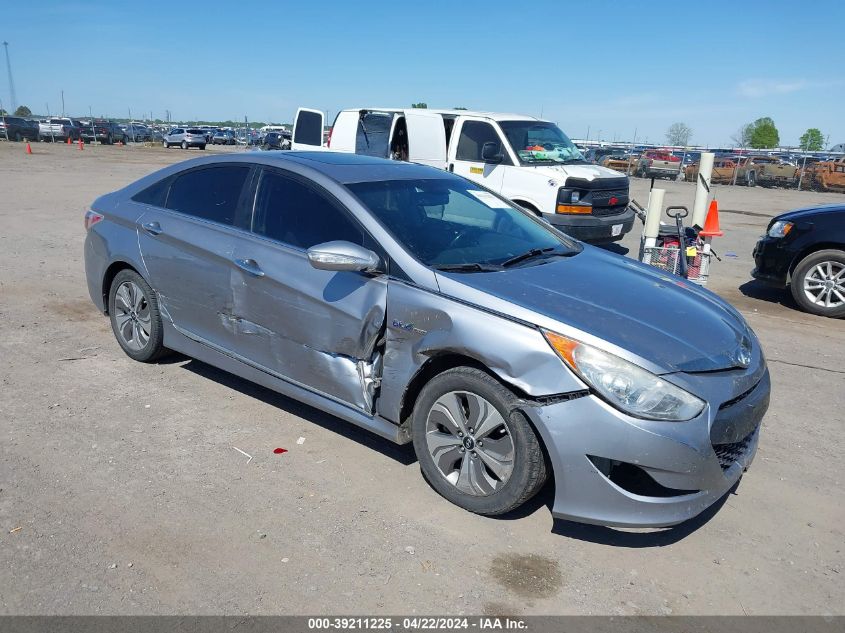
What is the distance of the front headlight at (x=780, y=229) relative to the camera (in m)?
8.02

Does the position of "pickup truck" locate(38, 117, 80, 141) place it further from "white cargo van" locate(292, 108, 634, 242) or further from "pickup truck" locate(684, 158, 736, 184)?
"white cargo van" locate(292, 108, 634, 242)

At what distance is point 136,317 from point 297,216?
1839mm

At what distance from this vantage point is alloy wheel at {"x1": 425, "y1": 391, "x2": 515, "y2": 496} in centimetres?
334

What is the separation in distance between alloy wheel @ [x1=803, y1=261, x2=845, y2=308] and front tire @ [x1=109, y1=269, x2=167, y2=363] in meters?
6.80

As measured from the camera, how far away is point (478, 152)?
10867 millimetres

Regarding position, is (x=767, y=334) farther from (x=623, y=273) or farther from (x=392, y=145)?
(x=392, y=145)

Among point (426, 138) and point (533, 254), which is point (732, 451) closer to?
point (533, 254)

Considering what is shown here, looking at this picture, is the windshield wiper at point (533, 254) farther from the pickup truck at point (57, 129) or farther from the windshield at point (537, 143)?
the pickup truck at point (57, 129)

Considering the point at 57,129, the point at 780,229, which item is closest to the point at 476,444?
the point at 780,229

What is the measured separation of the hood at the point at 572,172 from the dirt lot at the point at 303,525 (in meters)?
5.34

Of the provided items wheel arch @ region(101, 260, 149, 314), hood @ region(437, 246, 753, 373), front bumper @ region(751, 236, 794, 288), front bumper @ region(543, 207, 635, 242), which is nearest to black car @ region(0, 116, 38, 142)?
front bumper @ region(543, 207, 635, 242)

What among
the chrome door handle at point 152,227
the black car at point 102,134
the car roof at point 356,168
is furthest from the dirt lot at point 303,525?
the black car at point 102,134

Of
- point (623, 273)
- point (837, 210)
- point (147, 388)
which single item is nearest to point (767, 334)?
point (837, 210)

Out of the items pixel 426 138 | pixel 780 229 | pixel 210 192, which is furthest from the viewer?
pixel 426 138
